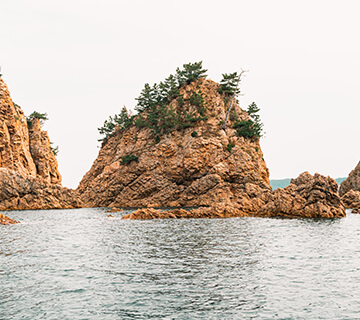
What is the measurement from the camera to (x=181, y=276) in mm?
25219

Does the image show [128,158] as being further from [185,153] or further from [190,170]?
[190,170]

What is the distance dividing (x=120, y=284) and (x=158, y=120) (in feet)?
367

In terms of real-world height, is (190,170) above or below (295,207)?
above

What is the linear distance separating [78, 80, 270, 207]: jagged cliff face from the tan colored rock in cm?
1604

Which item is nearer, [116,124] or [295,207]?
[295,207]

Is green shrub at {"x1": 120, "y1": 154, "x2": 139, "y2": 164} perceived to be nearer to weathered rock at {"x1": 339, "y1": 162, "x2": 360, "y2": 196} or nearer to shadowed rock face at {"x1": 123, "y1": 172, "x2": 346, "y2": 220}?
shadowed rock face at {"x1": 123, "y1": 172, "x2": 346, "y2": 220}

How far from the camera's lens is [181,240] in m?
41.3

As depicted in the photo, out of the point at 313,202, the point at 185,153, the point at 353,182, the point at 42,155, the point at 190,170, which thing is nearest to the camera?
the point at 313,202

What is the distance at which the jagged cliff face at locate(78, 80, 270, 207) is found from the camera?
4119 inches

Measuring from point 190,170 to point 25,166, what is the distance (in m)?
53.3

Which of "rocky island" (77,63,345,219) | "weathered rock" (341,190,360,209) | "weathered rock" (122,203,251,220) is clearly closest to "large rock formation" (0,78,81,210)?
"rocky island" (77,63,345,219)

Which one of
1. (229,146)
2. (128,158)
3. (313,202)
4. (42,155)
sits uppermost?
(229,146)

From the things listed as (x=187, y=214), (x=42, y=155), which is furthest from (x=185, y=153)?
(x=42, y=155)

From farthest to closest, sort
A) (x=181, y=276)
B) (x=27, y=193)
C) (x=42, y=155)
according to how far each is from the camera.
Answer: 1. (x=42, y=155)
2. (x=27, y=193)
3. (x=181, y=276)
